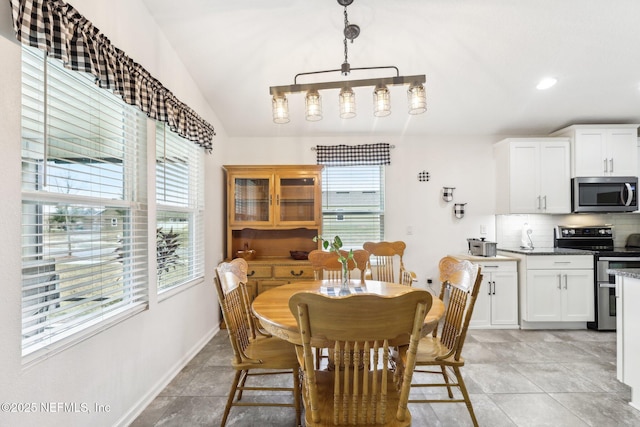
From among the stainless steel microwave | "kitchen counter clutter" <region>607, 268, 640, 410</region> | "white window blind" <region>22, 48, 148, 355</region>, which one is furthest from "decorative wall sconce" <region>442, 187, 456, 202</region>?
"white window blind" <region>22, 48, 148, 355</region>

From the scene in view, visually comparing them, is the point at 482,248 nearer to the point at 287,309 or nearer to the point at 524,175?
the point at 524,175

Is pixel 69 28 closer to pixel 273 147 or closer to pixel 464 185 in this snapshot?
pixel 273 147

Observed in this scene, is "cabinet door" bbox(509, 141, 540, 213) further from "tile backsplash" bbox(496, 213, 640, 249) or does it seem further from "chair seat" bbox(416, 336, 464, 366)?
"chair seat" bbox(416, 336, 464, 366)

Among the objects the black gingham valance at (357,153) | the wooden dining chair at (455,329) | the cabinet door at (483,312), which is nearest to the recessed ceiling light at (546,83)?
the black gingham valance at (357,153)

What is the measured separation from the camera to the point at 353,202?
4.15m

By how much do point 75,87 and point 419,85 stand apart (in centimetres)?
192

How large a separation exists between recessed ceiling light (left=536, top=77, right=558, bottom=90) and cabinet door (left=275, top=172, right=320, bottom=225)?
99.8 inches

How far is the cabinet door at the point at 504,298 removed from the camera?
11.7 ft

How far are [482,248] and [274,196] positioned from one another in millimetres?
2587

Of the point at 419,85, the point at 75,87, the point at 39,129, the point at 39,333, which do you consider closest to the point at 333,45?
Answer: the point at 419,85

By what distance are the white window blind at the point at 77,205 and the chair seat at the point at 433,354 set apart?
71.6 inches

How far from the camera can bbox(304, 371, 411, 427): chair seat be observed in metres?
1.26

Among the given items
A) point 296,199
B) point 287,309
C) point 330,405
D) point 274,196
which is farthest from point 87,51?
point 296,199

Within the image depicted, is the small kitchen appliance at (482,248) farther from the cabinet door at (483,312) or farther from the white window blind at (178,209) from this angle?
the white window blind at (178,209)
